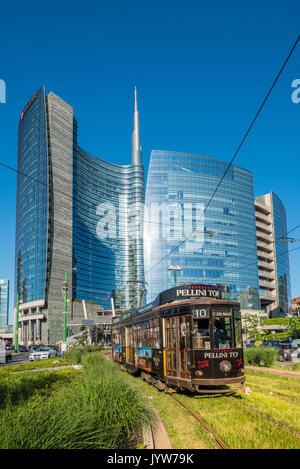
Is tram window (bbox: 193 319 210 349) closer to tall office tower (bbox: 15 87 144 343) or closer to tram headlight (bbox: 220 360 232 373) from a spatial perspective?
tram headlight (bbox: 220 360 232 373)

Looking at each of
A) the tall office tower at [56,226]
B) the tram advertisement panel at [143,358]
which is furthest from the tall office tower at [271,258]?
the tram advertisement panel at [143,358]

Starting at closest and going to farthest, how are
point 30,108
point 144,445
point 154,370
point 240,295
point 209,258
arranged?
point 144,445
point 154,370
point 240,295
point 209,258
point 30,108

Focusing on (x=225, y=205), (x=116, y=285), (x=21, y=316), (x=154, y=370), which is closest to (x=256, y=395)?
(x=154, y=370)

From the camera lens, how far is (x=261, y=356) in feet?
72.4

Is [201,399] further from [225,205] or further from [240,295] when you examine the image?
[225,205]

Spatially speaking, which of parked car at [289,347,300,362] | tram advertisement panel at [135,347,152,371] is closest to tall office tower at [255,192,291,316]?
parked car at [289,347,300,362]

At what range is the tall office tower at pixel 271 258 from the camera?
119 meters

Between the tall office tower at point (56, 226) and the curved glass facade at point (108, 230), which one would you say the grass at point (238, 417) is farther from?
the curved glass facade at point (108, 230)

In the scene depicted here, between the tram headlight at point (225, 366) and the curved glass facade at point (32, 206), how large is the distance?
102509mm

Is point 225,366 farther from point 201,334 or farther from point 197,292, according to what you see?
point 197,292

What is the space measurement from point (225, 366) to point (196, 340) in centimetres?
108

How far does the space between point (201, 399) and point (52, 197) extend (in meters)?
106

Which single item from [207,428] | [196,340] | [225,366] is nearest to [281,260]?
[225,366]

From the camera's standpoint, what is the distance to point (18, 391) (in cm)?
1146
